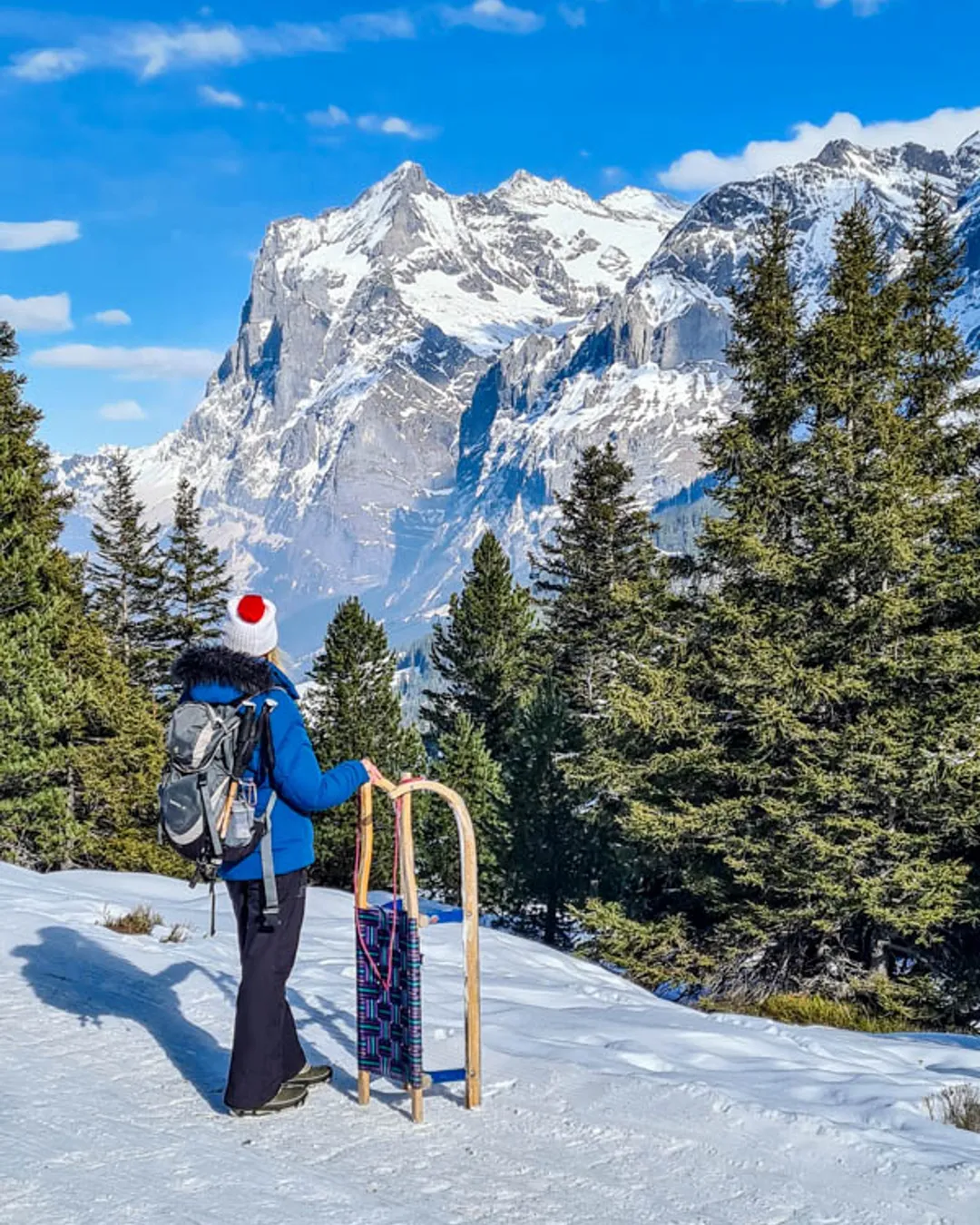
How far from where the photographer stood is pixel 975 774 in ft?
46.9

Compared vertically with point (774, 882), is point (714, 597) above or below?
above

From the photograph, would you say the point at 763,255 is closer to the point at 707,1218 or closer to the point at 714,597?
the point at 714,597

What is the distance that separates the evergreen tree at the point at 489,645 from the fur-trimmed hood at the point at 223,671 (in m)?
32.7

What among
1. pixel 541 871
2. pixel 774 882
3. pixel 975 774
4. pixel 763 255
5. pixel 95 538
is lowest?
pixel 541 871

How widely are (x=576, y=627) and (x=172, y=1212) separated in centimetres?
2896

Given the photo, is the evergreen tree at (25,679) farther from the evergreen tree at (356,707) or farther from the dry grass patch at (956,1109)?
the dry grass patch at (956,1109)

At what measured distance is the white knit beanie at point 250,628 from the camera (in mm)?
4762

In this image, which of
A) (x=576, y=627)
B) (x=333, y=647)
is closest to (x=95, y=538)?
(x=333, y=647)

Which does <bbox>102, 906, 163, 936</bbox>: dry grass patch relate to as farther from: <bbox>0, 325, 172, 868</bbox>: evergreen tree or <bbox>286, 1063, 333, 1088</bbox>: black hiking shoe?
<bbox>0, 325, 172, 868</bbox>: evergreen tree

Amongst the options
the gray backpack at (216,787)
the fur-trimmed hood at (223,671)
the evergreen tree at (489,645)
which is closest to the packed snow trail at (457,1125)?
the gray backpack at (216,787)

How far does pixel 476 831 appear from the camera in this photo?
97.7 feet

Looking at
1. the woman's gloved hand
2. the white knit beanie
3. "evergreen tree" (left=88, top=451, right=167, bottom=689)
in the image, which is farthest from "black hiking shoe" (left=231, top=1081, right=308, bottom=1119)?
"evergreen tree" (left=88, top=451, right=167, bottom=689)

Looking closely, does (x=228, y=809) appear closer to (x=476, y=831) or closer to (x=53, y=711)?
(x=53, y=711)

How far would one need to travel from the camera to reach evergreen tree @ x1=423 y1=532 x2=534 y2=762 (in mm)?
38125
